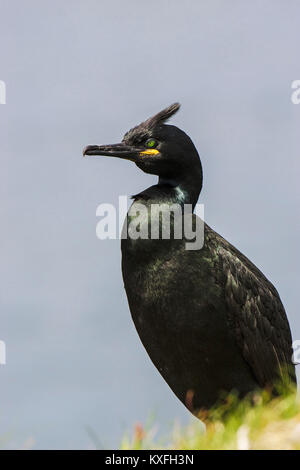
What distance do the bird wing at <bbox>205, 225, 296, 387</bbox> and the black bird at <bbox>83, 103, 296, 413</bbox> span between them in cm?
1

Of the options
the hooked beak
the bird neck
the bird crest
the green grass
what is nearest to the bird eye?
the bird crest

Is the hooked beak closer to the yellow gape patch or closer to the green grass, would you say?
the yellow gape patch

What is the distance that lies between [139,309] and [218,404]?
1240 mm

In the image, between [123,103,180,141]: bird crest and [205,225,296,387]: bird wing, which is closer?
[205,225,296,387]: bird wing

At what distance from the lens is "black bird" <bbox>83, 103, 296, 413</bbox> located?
8.49 metres

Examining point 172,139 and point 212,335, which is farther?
point 172,139

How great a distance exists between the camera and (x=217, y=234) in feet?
30.2

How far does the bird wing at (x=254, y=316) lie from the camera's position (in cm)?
880

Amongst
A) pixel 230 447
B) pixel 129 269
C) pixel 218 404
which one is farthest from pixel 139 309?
Answer: pixel 230 447

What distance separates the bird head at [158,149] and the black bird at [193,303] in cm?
1

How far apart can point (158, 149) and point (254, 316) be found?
2047mm

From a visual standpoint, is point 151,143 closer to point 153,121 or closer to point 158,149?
point 158,149
